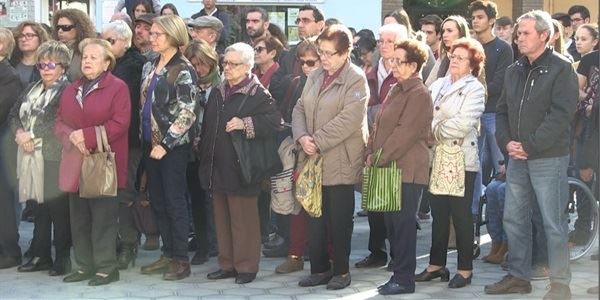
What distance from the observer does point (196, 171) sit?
766cm

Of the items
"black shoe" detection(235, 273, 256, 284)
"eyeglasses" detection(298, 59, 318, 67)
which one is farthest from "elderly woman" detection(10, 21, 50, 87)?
"black shoe" detection(235, 273, 256, 284)

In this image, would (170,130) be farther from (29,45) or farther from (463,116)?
(463,116)

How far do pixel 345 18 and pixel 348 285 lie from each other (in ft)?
30.1

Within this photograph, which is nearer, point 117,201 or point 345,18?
point 117,201

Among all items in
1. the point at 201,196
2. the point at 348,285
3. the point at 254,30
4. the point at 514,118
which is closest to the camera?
the point at 514,118

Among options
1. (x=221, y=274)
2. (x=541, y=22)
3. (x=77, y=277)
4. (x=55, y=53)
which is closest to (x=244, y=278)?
(x=221, y=274)

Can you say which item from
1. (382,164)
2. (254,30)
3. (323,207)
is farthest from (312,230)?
(254,30)

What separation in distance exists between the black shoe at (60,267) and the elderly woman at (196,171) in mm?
1027

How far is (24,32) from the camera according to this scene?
26.0ft

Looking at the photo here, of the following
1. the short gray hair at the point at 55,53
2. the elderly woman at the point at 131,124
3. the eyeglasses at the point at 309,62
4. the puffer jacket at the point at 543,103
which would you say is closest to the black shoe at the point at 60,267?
the elderly woman at the point at 131,124

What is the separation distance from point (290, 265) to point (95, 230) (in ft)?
5.05

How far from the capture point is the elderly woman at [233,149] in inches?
267

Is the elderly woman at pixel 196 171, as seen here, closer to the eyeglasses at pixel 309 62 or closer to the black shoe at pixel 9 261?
the eyeglasses at pixel 309 62

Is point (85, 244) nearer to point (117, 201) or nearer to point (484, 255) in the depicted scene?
point (117, 201)
